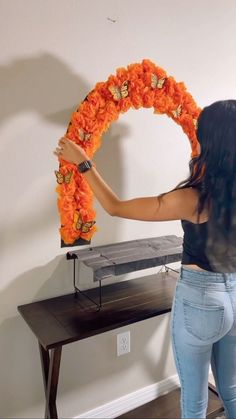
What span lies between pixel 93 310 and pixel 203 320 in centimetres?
49

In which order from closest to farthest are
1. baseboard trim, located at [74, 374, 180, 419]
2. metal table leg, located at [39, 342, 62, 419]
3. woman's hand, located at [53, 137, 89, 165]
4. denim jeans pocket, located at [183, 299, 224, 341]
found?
denim jeans pocket, located at [183, 299, 224, 341], woman's hand, located at [53, 137, 89, 165], metal table leg, located at [39, 342, 62, 419], baseboard trim, located at [74, 374, 180, 419]

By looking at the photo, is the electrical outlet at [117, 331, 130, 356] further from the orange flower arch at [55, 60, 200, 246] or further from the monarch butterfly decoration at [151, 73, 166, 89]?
the monarch butterfly decoration at [151, 73, 166, 89]

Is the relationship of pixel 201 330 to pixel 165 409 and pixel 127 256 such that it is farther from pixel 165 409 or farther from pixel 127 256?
pixel 165 409

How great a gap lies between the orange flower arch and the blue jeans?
0.44m

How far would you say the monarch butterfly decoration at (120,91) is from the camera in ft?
4.29

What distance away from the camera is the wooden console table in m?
1.24

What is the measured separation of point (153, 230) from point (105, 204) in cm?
67

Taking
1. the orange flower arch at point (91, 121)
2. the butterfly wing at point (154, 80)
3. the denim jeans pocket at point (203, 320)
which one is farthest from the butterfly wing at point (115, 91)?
the denim jeans pocket at point (203, 320)

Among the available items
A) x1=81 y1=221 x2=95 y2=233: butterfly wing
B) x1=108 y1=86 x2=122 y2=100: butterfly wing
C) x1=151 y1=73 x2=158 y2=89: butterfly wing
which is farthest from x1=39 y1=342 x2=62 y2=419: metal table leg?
x1=151 y1=73 x2=158 y2=89: butterfly wing

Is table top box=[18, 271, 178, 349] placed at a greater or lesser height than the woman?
lesser

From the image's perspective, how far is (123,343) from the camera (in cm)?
172

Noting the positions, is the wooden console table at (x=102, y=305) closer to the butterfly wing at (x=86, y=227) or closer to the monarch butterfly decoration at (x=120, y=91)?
the butterfly wing at (x=86, y=227)

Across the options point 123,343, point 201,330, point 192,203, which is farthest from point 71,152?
point 123,343

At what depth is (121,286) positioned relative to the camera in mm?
1610
